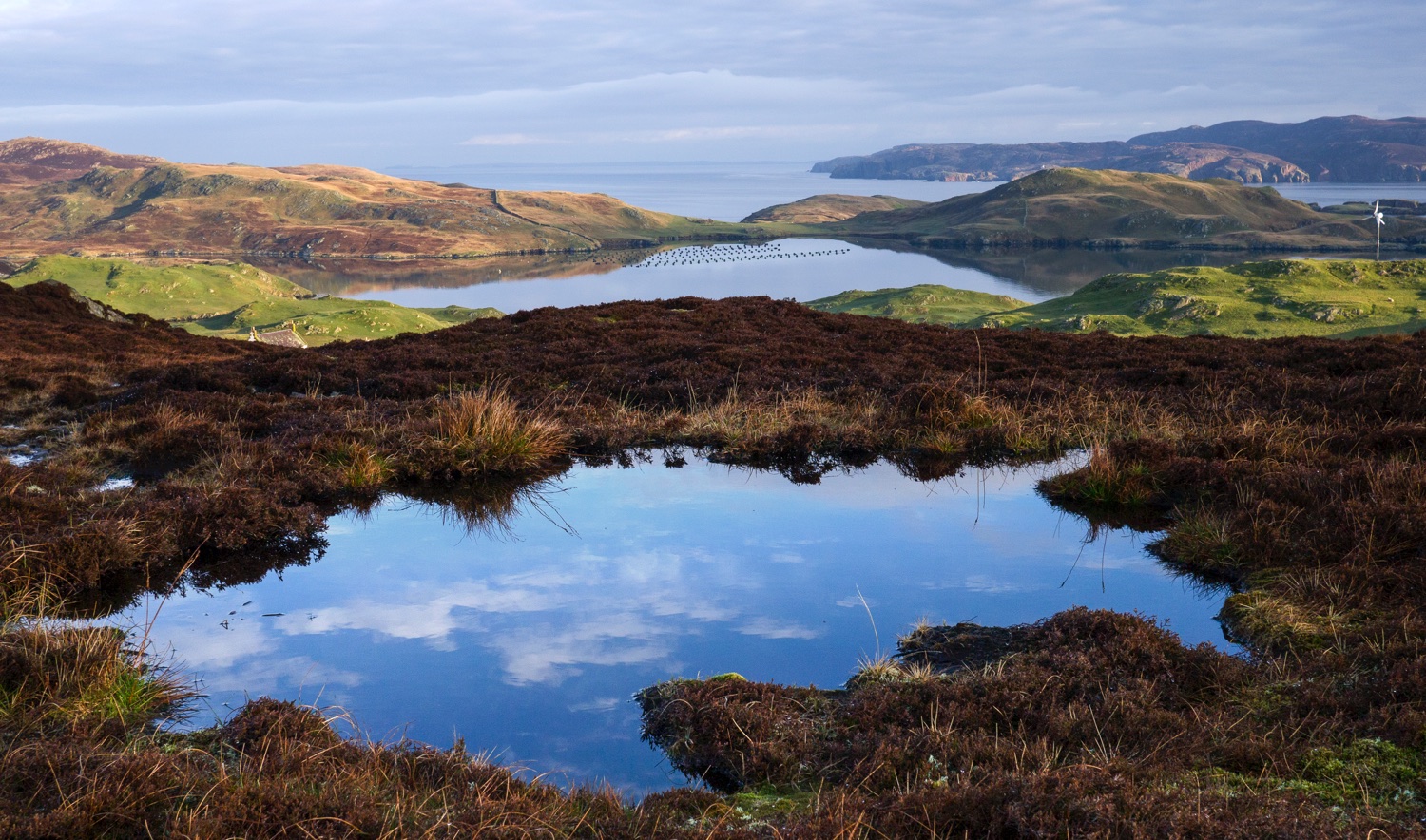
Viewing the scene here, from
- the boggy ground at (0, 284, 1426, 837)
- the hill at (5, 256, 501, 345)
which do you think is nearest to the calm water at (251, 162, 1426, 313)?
the hill at (5, 256, 501, 345)

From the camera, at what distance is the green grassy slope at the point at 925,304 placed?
163ft

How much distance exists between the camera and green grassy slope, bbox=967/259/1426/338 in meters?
37.8

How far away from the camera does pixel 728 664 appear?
667 centimetres

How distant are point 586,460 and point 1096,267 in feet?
392

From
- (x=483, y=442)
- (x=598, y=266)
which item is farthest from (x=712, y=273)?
(x=483, y=442)

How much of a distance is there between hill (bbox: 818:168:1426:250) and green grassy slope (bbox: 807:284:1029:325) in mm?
96058

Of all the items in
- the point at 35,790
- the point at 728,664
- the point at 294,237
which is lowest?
the point at 728,664

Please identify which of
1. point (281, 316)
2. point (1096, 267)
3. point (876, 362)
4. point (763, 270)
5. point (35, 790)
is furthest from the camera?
point (763, 270)

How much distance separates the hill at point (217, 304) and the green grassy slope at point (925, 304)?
20678 mm

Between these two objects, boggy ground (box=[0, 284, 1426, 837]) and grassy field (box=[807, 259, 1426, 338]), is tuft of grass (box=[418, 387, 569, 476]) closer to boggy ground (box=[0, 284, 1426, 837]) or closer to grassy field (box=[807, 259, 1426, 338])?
boggy ground (box=[0, 284, 1426, 837])

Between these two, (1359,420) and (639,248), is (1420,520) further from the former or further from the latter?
(639,248)

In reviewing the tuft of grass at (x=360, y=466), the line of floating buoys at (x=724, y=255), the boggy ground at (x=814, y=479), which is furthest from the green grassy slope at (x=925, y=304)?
the line of floating buoys at (x=724, y=255)

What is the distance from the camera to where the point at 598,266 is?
5876 inches

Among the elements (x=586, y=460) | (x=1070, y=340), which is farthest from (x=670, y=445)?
(x=1070, y=340)
